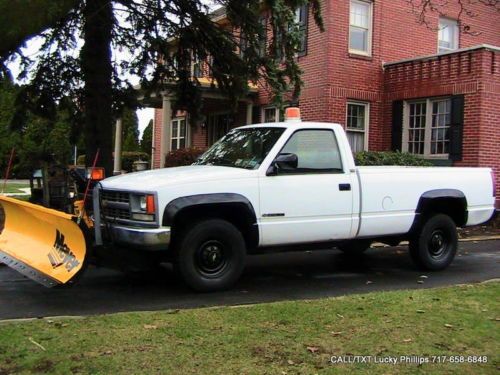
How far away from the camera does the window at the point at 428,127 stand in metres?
15.1

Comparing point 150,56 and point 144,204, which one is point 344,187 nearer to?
point 144,204

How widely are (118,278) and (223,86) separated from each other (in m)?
5.72

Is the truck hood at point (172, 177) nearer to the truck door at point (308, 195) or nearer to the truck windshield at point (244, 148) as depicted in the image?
the truck windshield at point (244, 148)

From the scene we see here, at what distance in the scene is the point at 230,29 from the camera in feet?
40.0

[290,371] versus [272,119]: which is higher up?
[272,119]

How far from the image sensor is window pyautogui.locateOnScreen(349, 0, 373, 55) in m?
16.0

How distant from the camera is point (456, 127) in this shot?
14500 mm

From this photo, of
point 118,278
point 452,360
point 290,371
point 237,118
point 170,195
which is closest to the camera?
point 290,371

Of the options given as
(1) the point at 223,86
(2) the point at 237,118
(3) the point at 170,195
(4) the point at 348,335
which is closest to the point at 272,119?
(2) the point at 237,118

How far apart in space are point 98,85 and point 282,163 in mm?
5446

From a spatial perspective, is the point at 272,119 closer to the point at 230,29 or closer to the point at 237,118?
the point at 237,118

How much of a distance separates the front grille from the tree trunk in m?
4.34

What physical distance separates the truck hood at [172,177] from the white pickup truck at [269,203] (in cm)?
1

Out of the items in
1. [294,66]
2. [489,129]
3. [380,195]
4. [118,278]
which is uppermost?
[294,66]
